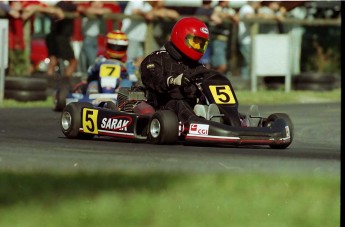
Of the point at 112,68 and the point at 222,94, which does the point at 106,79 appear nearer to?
the point at 112,68

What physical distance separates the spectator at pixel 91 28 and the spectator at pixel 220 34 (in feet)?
6.64

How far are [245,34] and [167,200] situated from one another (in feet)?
42.5

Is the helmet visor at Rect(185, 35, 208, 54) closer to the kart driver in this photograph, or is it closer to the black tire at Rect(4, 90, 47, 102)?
the kart driver

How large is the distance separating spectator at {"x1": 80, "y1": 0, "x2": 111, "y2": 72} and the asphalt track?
5.29 m

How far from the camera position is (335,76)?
19.4 m

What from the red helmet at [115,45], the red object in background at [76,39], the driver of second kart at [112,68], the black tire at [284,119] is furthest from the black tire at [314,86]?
the black tire at [284,119]

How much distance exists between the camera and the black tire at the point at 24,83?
14.6 m

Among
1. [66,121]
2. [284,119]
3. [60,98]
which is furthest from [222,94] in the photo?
[60,98]

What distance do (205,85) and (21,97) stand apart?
6.43 meters

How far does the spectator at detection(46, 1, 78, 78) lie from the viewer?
16.5m

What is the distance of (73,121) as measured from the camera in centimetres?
952

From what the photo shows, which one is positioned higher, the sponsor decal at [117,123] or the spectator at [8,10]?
the spectator at [8,10]

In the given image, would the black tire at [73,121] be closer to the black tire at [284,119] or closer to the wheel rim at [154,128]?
the wheel rim at [154,128]

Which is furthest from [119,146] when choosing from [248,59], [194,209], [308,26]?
[308,26]
